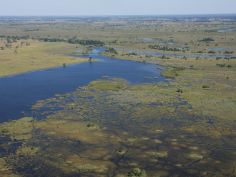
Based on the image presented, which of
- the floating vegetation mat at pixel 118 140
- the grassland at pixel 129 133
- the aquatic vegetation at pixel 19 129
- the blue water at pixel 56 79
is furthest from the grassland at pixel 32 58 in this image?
the aquatic vegetation at pixel 19 129

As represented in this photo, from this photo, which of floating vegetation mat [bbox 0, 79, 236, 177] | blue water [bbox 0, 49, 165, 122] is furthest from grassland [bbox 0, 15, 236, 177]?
blue water [bbox 0, 49, 165, 122]

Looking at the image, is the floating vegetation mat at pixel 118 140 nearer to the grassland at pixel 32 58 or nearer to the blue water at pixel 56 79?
the blue water at pixel 56 79

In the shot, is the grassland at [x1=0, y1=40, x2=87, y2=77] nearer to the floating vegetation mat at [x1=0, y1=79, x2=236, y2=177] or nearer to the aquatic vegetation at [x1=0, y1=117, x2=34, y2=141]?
the floating vegetation mat at [x1=0, y1=79, x2=236, y2=177]

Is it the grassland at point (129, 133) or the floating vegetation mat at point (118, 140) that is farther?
the grassland at point (129, 133)

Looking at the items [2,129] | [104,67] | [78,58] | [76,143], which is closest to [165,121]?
[76,143]

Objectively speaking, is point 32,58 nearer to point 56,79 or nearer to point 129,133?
point 56,79

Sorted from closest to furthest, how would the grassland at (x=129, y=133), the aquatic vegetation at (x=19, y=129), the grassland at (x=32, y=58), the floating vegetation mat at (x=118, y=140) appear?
the floating vegetation mat at (x=118, y=140)
the grassland at (x=129, y=133)
the aquatic vegetation at (x=19, y=129)
the grassland at (x=32, y=58)

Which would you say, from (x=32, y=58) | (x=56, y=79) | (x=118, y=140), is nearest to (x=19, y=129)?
(x=118, y=140)
